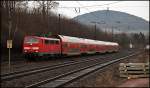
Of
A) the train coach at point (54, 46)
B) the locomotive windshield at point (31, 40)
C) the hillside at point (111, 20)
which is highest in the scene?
the hillside at point (111, 20)

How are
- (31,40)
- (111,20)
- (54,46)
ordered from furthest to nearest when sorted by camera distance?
(111,20), (54,46), (31,40)

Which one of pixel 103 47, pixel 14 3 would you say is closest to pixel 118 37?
pixel 103 47

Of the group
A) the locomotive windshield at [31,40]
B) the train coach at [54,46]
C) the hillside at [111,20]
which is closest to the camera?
the train coach at [54,46]

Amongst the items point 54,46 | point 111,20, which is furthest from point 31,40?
point 111,20

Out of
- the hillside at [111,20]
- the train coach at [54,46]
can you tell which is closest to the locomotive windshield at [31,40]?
the train coach at [54,46]

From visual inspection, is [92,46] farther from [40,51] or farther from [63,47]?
[40,51]

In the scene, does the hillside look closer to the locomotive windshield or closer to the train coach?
the train coach

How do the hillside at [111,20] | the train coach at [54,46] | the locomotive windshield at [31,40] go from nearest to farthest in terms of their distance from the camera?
the train coach at [54,46] < the locomotive windshield at [31,40] < the hillside at [111,20]

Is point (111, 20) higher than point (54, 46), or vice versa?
point (111, 20)

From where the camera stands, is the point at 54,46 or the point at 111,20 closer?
the point at 54,46

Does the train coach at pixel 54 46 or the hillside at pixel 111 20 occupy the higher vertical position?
the hillside at pixel 111 20

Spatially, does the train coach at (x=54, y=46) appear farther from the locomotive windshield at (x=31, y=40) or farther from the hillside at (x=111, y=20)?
the hillside at (x=111, y=20)

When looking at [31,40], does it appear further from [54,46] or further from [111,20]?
[111,20]

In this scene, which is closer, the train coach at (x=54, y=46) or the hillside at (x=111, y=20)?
the train coach at (x=54, y=46)
